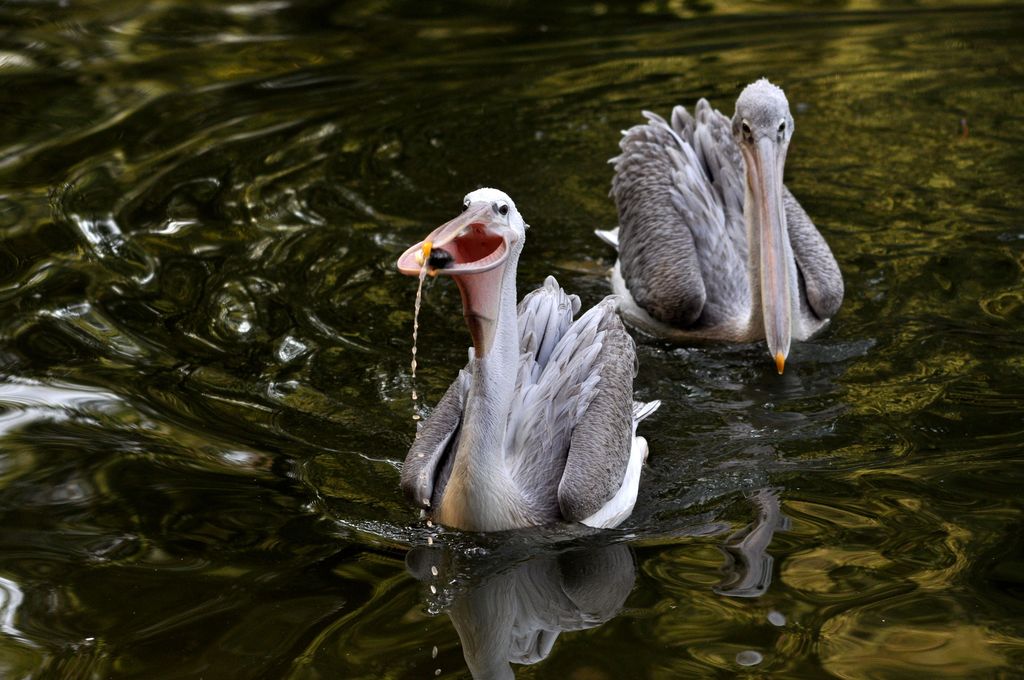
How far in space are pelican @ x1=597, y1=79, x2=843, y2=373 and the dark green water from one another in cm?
20

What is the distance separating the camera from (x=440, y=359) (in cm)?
589

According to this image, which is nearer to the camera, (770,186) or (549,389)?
(549,389)

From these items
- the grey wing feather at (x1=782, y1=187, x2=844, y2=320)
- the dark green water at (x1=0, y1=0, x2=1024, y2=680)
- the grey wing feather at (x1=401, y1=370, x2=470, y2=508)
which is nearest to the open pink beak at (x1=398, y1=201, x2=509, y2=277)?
the grey wing feather at (x1=401, y1=370, x2=470, y2=508)

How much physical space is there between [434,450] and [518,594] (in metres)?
0.64

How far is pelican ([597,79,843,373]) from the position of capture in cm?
568

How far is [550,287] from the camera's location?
5387 millimetres

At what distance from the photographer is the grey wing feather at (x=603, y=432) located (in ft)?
14.5

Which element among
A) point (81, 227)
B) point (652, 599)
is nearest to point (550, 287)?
point (652, 599)

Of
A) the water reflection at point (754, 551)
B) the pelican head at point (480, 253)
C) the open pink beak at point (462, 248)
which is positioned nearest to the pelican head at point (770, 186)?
the water reflection at point (754, 551)

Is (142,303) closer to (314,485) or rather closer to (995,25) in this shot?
(314,485)

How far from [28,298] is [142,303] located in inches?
20.7

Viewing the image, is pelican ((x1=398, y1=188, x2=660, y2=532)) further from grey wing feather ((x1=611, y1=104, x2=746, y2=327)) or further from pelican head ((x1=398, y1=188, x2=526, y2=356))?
grey wing feather ((x1=611, y1=104, x2=746, y2=327))

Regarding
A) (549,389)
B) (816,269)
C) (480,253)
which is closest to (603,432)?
(549,389)

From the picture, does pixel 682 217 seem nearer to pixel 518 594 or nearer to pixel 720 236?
pixel 720 236
